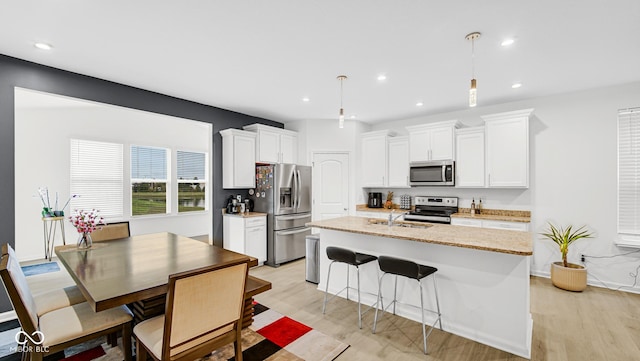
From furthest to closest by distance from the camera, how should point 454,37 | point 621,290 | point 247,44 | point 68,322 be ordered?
point 621,290, point 247,44, point 454,37, point 68,322

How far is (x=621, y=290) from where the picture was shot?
3600 mm

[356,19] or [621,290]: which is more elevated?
[356,19]

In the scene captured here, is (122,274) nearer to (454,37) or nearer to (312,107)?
(454,37)

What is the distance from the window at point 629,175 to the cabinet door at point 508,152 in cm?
103

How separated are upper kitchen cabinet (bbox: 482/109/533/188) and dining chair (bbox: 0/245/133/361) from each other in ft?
15.5

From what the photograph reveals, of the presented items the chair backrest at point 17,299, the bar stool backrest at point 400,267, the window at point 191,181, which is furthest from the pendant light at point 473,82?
the window at point 191,181

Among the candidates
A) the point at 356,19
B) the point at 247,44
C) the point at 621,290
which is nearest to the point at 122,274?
the point at 247,44

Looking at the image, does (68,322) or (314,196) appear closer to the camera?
(68,322)

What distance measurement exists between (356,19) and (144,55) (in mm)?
2120

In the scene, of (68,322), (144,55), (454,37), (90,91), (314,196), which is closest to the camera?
(68,322)

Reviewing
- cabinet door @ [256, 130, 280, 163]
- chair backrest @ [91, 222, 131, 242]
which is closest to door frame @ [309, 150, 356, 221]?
cabinet door @ [256, 130, 280, 163]

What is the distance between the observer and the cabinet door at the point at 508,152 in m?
4.04

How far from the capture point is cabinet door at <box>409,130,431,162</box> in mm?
4875

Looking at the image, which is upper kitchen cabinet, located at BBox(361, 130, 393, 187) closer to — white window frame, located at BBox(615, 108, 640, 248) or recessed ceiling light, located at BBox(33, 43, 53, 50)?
white window frame, located at BBox(615, 108, 640, 248)
